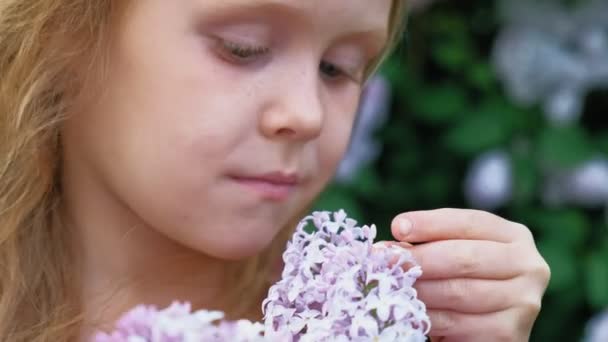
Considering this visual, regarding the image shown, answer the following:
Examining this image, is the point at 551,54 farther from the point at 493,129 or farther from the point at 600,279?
the point at 600,279

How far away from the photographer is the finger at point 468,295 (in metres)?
1.07

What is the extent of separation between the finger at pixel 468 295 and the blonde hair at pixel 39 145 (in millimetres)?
415

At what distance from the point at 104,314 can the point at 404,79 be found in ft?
4.45

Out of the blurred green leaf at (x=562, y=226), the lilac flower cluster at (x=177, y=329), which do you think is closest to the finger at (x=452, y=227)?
the lilac flower cluster at (x=177, y=329)

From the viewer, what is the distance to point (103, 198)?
4.32 ft

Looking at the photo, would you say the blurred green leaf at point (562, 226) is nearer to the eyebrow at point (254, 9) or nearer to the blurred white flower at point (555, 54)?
the blurred white flower at point (555, 54)

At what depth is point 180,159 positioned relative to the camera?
1.12 meters

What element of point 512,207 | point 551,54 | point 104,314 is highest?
point 551,54

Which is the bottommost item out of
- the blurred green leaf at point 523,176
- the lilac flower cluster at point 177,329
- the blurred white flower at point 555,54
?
the lilac flower cluster at point 177,329

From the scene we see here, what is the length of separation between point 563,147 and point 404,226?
1.32 metres

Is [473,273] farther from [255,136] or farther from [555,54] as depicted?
[555,54]

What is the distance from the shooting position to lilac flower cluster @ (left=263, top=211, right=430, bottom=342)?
2.72 feet

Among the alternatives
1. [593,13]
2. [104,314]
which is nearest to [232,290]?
[104,314]

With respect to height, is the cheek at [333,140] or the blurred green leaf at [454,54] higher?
the blurred green leaf at [454,54]
